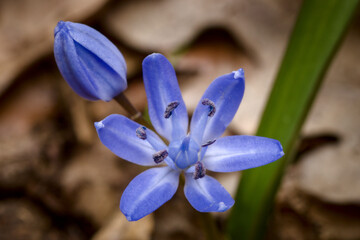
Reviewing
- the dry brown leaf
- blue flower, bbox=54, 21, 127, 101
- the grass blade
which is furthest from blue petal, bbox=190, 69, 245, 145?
the dry brown leaf

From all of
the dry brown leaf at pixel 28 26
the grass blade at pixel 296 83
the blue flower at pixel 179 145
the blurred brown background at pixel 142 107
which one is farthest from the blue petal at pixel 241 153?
the dry brown leaf at pixel 28 26

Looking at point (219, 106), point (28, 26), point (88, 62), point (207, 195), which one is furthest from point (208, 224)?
point (28, 26)

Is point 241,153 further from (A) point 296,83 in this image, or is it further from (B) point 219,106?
(A) point 296,83

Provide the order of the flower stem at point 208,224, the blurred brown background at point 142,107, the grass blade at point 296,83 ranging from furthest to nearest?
Answer: the blurred brown background at point 142,107 < the grass blade at point 296,83 < the flower stem at point 208,224

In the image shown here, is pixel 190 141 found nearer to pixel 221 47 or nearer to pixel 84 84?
pixel 84 84

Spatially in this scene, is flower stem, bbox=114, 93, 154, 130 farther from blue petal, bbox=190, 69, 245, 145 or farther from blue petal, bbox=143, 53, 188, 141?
blue petal, bbox=190, 69, 245, 145

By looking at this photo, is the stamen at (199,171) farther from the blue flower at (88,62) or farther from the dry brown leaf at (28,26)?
the dry brown leaf at (28,26)

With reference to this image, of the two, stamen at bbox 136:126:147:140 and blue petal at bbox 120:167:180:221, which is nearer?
blue petal at bbox 120:167:180:221

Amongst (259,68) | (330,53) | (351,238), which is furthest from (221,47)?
(351,238)
